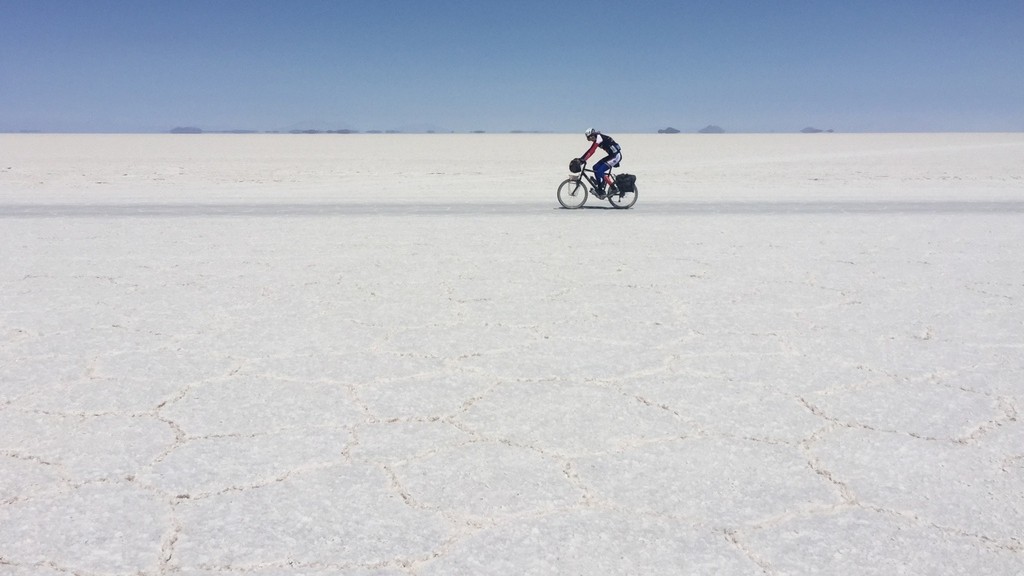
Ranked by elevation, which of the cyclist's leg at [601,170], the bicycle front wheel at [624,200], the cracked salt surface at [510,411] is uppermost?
the cyclist's leg at [601,170]

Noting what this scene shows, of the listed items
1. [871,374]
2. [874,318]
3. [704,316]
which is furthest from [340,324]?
[874,318]

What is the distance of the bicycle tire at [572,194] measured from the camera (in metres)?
11.3

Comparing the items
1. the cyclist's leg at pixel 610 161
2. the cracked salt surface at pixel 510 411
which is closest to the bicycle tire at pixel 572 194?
the cyclist's leg at pixel 610 161

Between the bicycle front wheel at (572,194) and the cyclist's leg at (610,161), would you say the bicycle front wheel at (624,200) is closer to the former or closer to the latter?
the cyclist's leg at (610,161)

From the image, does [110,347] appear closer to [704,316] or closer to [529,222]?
[704,316]

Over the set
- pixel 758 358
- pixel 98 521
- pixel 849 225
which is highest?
pixel 849 225

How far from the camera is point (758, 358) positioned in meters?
3.74

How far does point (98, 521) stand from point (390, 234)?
19.9 ft

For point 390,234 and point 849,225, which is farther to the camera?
point 849,225

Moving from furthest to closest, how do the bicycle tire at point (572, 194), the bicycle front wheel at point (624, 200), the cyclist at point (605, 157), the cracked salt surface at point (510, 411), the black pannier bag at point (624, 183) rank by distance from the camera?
the bicycle tire at point (572, 194)
the bicycle front wheel at point (624, 200)
the black pannier bag at point (624, 183)
the cyclist at point (605, 157)
the cracked salt surface at point (510, 411)

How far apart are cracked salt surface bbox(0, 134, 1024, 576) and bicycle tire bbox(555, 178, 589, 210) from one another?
14.4 feet

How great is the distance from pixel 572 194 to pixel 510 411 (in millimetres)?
8629

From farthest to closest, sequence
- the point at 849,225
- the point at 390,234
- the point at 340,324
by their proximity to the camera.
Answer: the point at 849,225 → the point at 390,234 → the point at 340,324

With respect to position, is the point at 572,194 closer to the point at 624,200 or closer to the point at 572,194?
the point at 572,194
